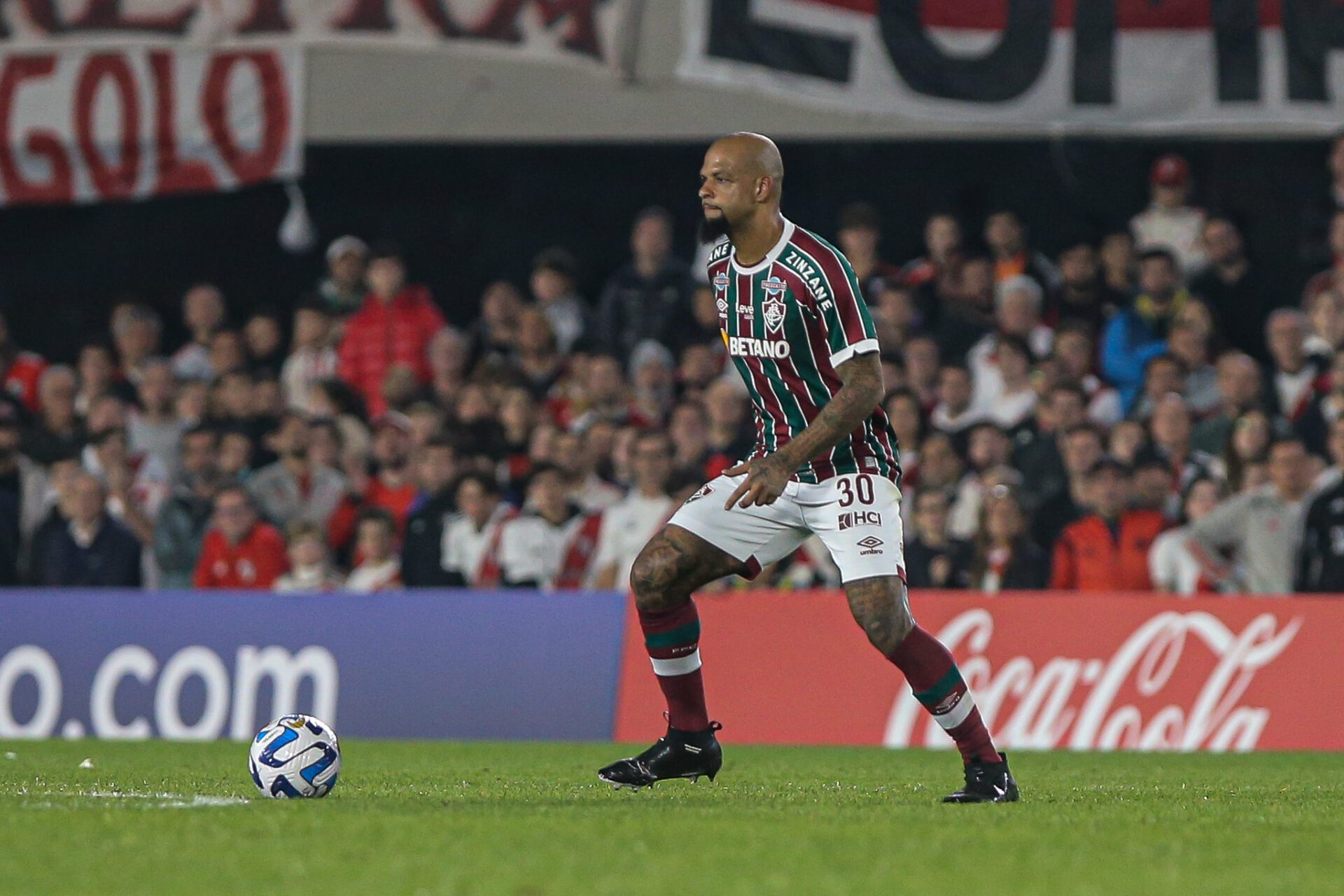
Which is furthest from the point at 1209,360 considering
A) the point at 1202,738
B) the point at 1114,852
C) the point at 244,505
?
the point at 1114,852

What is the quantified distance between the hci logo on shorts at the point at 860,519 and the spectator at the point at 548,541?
21.0ft

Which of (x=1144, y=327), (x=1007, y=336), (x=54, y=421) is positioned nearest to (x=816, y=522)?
(x=1007, y=336)

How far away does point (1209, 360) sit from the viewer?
14898 mm

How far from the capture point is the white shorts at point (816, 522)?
7.63 metres

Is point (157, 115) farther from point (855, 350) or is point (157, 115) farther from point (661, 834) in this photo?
point (661, 834)

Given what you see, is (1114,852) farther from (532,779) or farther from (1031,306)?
(1031,306)

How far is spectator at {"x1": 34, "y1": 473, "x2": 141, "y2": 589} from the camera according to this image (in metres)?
14.8

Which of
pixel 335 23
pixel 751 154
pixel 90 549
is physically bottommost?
pixel 90 549

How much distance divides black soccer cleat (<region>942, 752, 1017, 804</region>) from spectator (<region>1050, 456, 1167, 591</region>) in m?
5.72

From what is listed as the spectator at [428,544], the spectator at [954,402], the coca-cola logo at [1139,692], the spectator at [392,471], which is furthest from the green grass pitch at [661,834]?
the spectator at [392,471]

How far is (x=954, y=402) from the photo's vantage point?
571 inches

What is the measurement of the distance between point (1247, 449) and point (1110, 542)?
1.05 meters

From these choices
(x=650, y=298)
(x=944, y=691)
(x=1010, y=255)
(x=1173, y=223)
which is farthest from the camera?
(x=650, y=298)

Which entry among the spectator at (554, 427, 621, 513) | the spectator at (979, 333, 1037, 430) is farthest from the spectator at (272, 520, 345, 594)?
the spectator at (979, 333, 1037, 430)
